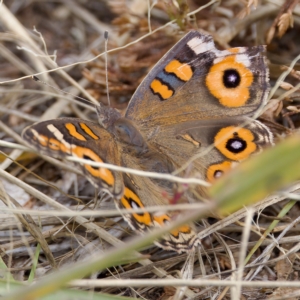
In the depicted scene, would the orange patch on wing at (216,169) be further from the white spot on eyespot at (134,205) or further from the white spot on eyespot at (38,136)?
the white spot on eyespot at (38,136)

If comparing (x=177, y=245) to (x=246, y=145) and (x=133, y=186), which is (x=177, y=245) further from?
(x=246, y=145)

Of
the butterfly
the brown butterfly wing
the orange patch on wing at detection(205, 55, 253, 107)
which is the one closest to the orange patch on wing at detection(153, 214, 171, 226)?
the butterfly

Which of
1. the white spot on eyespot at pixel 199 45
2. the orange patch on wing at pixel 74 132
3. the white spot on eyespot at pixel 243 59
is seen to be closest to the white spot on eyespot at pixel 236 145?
the white spot on eyespot at pixel 243 59

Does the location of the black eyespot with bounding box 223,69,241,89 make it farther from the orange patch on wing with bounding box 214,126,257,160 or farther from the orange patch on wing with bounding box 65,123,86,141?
the orange patch on wing with bounding box 65,123,86,141

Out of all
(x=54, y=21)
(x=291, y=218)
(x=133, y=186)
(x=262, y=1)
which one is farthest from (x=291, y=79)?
(x=54, y=21)

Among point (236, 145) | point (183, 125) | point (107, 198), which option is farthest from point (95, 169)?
point (107, 198)

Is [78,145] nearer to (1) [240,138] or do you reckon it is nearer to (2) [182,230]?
(2) [182,230]
